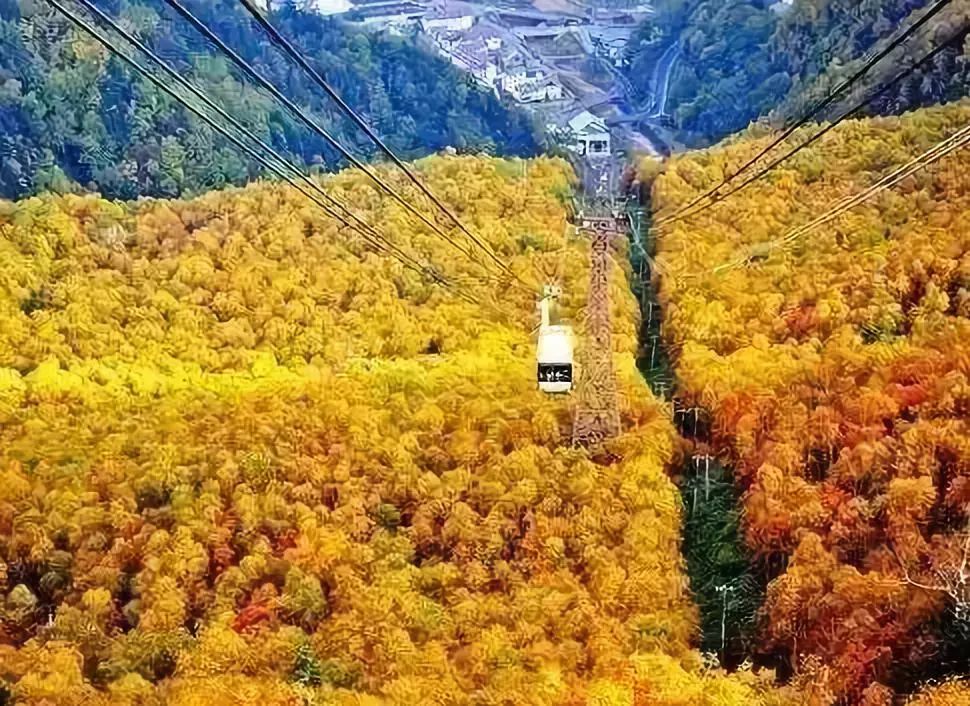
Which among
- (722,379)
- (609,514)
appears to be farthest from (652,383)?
(609,514)

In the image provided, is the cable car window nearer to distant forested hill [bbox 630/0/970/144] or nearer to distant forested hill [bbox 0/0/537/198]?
distant forested hill [bbox 0/0/537/198]

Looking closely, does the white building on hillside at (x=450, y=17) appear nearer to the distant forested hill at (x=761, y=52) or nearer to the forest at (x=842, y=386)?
the distant forested hill at (x=761, y=52)

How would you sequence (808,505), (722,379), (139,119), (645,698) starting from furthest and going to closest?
(139,119)
(722,379)
(808,505)
(645,698)

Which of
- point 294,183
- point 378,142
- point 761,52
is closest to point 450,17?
point 378,142

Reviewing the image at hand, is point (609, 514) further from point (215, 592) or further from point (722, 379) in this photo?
point (215, 592)

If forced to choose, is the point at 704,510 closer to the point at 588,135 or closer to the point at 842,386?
the point at 842,386

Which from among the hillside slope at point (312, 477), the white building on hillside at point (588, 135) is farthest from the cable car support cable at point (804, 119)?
the hillside slope at point (312, 477)
